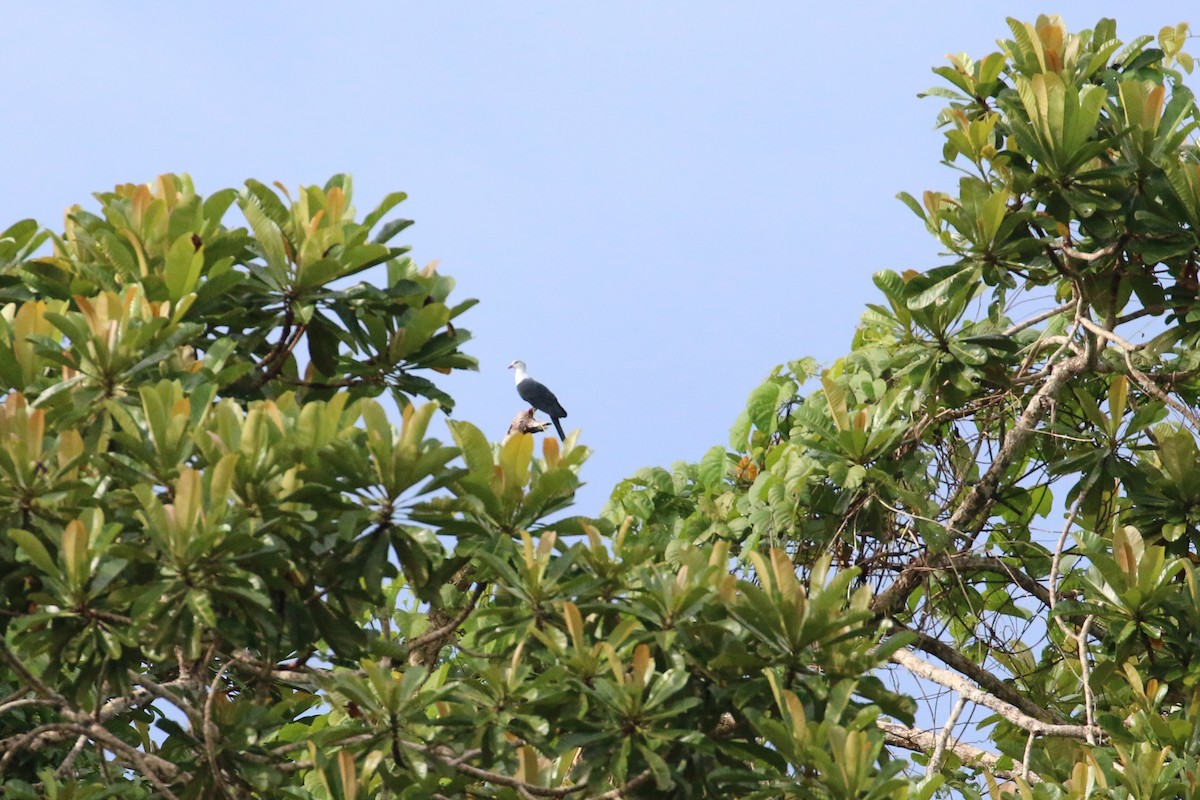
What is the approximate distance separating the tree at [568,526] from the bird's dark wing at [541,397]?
3.78m

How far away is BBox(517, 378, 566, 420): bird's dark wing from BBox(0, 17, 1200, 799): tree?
3.78 metres

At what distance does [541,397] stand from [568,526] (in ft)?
19.2

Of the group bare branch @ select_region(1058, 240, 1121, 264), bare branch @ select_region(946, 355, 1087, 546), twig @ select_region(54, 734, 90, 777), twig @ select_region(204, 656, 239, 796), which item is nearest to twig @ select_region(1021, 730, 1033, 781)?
bare branch @ select_region(946, 355, 1087, 546)

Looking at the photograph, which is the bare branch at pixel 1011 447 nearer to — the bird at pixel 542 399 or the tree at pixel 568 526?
the tree at pixel 568 526

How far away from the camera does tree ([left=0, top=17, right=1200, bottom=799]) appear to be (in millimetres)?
3961

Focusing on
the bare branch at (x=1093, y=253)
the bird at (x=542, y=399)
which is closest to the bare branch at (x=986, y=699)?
the bare branch at (x=1093, y=253)

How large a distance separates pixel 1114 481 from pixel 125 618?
3966 mm

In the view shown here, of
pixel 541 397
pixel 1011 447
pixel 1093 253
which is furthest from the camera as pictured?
pixel 541 397

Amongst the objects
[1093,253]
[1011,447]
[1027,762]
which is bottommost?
[1027,762]

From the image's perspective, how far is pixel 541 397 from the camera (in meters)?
10.2

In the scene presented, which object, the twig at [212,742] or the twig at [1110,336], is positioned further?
the twig at [1110,336]

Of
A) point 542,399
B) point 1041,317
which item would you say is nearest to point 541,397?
point 542,399

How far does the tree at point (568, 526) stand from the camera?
396 centimetres

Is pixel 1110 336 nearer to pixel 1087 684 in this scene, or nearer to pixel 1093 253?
pixel 1093 253
